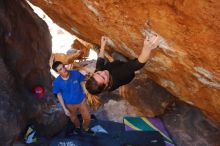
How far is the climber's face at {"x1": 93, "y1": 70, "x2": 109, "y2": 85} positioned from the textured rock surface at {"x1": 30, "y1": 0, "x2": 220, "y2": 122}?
32.9 inches

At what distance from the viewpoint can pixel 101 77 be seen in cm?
425

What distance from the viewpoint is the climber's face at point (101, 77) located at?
13.9 ft

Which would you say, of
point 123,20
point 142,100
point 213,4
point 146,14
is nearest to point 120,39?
point 123,20

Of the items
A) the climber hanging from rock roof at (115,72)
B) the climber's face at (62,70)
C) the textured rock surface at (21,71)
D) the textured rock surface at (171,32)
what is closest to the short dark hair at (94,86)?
the climber hanging from rock roof at (115,72)

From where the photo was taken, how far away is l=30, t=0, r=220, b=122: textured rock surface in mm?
3627

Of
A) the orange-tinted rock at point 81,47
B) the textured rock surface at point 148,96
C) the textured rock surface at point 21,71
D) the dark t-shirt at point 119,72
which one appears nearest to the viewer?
the dark t-shirt at point 119,72

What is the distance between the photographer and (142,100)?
6.91m

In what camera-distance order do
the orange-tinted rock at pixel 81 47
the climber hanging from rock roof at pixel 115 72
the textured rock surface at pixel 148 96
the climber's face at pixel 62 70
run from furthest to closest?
the orange-tinted rock at pixel 81 47
the textured rock surface at pixel 148 96
the climber's face at pixel 62 70
the climber hanging from rock roof at pixel 115 72

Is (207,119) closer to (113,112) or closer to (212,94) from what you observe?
(212,94)

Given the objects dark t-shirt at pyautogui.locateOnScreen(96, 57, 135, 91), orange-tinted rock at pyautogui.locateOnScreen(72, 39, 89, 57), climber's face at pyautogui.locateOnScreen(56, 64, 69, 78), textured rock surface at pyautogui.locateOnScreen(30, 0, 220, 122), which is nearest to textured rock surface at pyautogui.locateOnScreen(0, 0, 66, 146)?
textured rock surface at pyautogui.locateOnScreen(30, 0, 220, 122)

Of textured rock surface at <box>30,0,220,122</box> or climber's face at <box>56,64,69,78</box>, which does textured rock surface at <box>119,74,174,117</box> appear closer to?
textured rock surface at <box>30,0,220,122</box>

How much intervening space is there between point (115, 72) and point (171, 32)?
38.6 inches

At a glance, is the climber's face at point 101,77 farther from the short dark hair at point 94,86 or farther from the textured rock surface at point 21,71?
the textured rock surface at point 21,71

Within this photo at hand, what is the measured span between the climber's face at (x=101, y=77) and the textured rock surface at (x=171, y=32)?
32.9 inches
